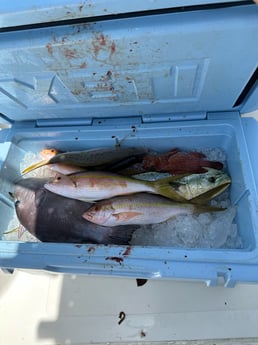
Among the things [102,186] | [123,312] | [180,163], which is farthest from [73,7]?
[123,312]

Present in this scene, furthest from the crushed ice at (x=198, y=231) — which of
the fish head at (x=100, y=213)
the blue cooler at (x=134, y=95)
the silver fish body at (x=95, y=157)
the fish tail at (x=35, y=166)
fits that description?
the fish tail at (x=35, y=166)

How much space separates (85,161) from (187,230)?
44 cm

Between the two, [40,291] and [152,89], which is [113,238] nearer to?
[40,291]

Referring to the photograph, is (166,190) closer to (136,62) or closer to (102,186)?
(102,186)

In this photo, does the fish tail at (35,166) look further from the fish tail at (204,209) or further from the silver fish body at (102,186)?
the fish tail at (204,209)

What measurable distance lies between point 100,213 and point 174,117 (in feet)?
1.42

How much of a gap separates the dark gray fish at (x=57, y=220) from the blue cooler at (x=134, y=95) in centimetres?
11

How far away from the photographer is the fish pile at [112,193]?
0.99 meters

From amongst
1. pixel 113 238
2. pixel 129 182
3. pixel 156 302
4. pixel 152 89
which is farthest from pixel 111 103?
pixel 156 302

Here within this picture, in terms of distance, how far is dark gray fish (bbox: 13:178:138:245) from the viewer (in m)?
1.01

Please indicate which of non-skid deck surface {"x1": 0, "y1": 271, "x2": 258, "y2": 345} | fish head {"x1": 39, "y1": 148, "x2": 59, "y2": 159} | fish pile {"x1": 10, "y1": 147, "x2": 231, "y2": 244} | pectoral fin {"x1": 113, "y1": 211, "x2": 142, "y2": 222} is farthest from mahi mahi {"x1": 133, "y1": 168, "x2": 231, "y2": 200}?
fish head {"x1": 39, "y1": 148, "x2": 59, "y2": 159}

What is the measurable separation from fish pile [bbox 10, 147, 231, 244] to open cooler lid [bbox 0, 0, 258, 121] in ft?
0.60

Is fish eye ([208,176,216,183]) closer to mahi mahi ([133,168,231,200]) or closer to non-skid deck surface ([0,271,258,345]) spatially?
mahi mahi ([133,168,231,200])

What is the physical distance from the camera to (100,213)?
0.98 meters
